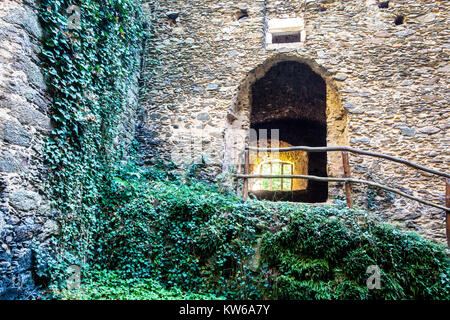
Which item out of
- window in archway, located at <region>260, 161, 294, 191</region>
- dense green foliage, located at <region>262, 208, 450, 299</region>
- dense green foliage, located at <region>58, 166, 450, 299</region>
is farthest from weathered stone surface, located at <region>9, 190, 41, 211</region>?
window in archway, located at <region>260, 161, 294, 191</region>

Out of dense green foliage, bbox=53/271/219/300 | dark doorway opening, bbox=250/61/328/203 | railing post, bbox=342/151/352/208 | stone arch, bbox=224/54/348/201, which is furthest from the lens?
dark doorway opening, bbox=250/61/328/203

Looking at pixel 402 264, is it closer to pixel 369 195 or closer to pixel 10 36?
pixel 369 195

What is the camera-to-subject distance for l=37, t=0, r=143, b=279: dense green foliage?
3.22 m

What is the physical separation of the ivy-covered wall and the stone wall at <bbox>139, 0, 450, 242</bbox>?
1.92m

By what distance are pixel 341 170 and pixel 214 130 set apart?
2632 mm

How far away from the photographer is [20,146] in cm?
288

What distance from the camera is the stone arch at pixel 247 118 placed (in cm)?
562

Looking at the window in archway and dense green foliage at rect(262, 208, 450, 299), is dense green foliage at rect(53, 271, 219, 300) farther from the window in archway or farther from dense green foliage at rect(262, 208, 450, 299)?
the window in archway

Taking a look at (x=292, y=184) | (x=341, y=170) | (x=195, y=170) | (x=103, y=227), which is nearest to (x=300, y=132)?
(x=292, y=184)

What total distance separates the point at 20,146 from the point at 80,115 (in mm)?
849

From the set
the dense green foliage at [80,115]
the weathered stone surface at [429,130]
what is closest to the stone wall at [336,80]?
the weathered stone surface at [429,130]

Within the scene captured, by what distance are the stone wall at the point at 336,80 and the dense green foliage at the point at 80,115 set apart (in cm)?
159

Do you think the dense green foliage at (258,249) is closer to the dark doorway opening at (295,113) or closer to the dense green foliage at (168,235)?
the dense green foliage at (168,235)

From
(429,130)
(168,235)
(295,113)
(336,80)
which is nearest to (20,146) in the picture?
(168,235)
